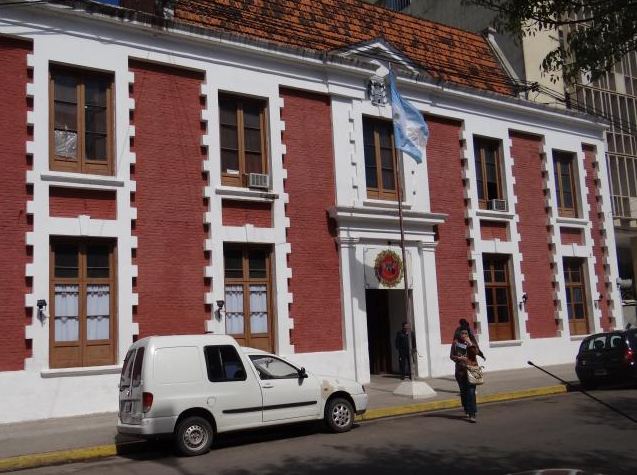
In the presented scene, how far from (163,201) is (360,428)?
23.4 ft

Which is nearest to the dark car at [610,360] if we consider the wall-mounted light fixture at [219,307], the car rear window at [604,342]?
the car rear window at [604,342]

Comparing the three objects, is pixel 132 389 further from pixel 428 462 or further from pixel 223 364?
pixel 428 462

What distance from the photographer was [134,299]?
15.4 metres

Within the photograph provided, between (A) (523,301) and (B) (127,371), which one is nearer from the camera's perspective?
(B) (127,371)

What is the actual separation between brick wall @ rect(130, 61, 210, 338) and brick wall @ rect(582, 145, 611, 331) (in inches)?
613

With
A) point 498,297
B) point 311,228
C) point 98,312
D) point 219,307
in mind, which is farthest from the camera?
point 498,297

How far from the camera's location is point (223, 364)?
38.1ft

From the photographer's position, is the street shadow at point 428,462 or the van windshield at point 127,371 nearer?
the street shadow at point 428,462

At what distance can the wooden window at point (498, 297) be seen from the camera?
22.2 m

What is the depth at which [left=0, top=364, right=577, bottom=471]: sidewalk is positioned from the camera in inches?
429

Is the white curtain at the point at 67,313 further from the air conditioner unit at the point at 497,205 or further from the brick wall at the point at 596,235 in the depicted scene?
the brick wall at the point at 596,235

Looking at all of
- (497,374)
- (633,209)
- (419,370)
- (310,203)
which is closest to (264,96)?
(310,203)

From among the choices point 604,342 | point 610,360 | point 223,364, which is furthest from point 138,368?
point 604,342

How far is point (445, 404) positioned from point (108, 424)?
723cm
